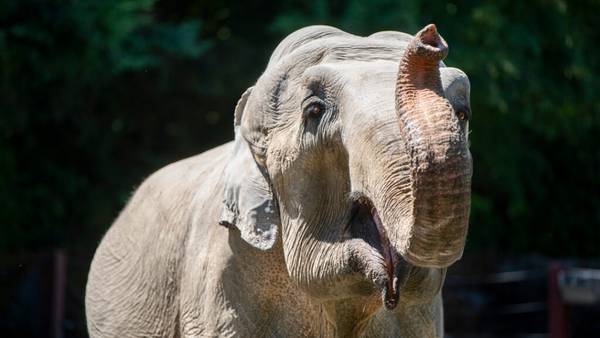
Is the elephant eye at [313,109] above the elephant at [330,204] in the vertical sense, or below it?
above

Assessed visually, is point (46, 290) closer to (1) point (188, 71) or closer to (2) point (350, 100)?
(1) point (188, 71)

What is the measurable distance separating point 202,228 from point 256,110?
71cm

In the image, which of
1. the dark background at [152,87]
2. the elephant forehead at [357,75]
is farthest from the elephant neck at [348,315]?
the dark background at [152,87]

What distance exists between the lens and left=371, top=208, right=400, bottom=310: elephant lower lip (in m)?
3.79

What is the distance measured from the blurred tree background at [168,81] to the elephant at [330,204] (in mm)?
5475

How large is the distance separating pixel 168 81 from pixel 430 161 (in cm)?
866

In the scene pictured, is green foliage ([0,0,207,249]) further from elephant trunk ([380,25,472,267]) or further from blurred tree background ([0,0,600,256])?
elephant trunk ([380,25,472,267])

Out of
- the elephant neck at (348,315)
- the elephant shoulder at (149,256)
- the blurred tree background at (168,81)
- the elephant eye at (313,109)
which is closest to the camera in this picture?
the elephant eye at (313,109)

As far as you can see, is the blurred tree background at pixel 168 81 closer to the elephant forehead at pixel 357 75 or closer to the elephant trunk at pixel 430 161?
the elephant forehead at pixel 357 75

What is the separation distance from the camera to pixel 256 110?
436 centimetres

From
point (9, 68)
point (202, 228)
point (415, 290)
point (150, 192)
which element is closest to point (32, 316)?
point (9, 68)

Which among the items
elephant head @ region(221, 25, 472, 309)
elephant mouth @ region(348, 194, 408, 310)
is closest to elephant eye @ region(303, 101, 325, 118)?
elephant head @ region(221, 25, 472, 309)

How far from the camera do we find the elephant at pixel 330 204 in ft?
11.3

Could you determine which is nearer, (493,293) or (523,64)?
(523,64)
